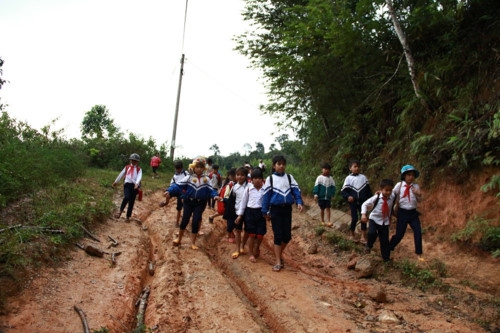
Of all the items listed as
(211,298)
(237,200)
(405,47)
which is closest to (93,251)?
(211,298)

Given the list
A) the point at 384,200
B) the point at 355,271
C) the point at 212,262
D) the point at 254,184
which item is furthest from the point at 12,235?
the point at 384,200

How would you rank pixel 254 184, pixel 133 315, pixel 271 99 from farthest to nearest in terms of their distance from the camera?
pixel 271 99 < pixel 254 184 < pixel 133 315

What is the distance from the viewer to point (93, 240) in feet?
21.9

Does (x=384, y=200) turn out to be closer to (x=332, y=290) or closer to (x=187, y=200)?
(x=332, y=290)

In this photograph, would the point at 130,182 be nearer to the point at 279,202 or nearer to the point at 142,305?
the point at 279,202

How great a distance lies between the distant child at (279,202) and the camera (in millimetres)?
6078

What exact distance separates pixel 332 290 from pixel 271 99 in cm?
1091

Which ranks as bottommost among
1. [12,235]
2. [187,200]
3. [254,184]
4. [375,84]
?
[12,235]

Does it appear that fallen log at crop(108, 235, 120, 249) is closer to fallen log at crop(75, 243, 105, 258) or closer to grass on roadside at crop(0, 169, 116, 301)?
grass on roadside at crop(0, 169, 116, 301)

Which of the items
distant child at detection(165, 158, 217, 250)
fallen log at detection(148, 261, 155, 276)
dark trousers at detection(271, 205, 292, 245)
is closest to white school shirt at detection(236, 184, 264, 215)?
dark trousers at detection(271, 205, 292, 245)

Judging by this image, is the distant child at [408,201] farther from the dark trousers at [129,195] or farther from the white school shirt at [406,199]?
the dark trousers at [129,195]

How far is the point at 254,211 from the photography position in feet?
21.8

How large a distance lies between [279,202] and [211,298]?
208cm

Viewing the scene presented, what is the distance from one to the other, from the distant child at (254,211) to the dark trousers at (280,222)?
0.50 meters
